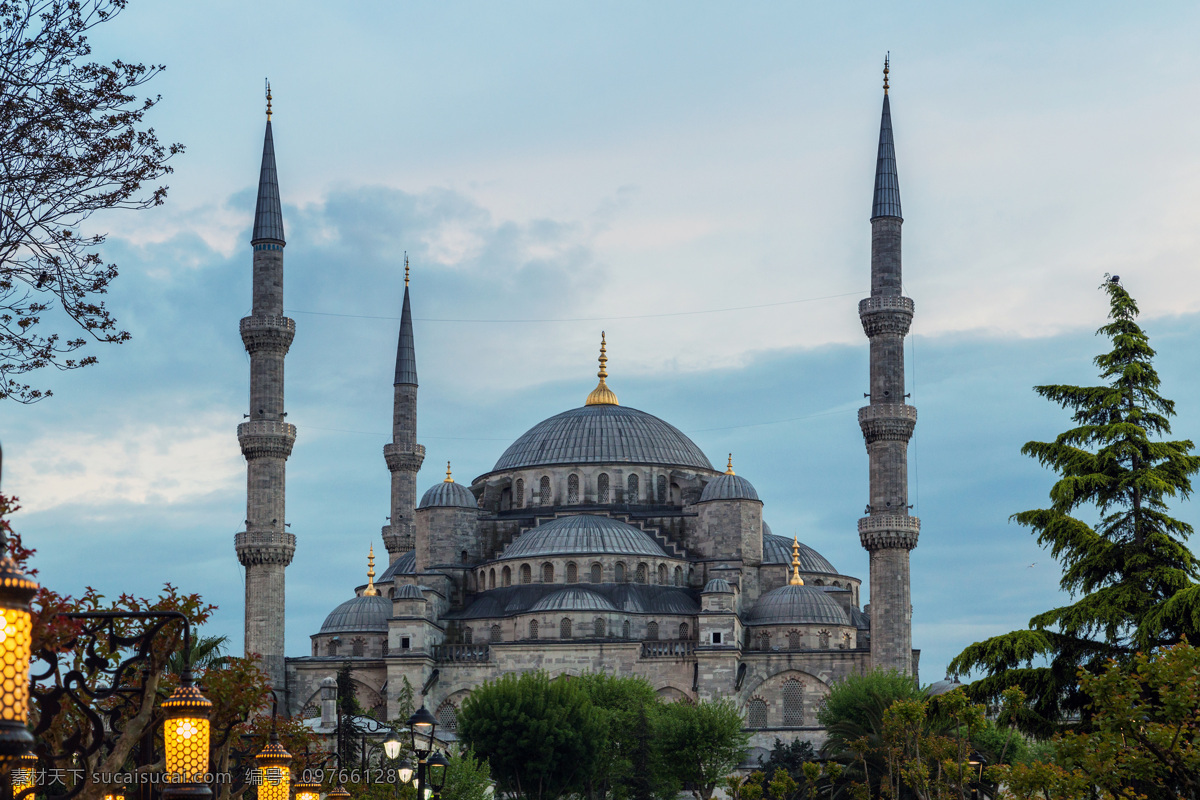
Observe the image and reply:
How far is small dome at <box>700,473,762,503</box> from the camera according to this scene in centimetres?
5950

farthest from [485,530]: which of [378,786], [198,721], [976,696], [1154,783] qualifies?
[198,721]

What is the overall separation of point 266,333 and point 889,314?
21.0 metres

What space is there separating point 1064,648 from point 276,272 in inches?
1422

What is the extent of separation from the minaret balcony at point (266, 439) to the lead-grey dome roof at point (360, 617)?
9626 mm

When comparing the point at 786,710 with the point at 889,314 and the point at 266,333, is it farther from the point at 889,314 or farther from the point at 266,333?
the point at 266,333

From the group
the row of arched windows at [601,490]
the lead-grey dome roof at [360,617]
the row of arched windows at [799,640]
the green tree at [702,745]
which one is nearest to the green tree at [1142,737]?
the green tree at [702,745]

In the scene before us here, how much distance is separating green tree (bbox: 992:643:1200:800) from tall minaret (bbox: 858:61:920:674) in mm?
30880

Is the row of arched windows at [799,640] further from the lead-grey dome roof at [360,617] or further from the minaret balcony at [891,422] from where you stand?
the lead-grey dome roof at [360,617]

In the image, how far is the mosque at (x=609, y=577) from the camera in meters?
51.7

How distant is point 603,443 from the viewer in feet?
213

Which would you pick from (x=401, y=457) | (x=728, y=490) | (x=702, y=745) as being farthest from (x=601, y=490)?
(x=702, y=745)

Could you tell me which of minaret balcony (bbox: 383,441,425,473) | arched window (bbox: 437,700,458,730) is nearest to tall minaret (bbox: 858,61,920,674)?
arched window (bbox: 437,700,458,730)

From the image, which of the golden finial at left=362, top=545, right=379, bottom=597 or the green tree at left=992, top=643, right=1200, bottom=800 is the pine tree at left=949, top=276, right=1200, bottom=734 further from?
the golden finial at left=362, top=545, right=379, bottom=597

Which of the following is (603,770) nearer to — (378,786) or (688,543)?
(688,543)
